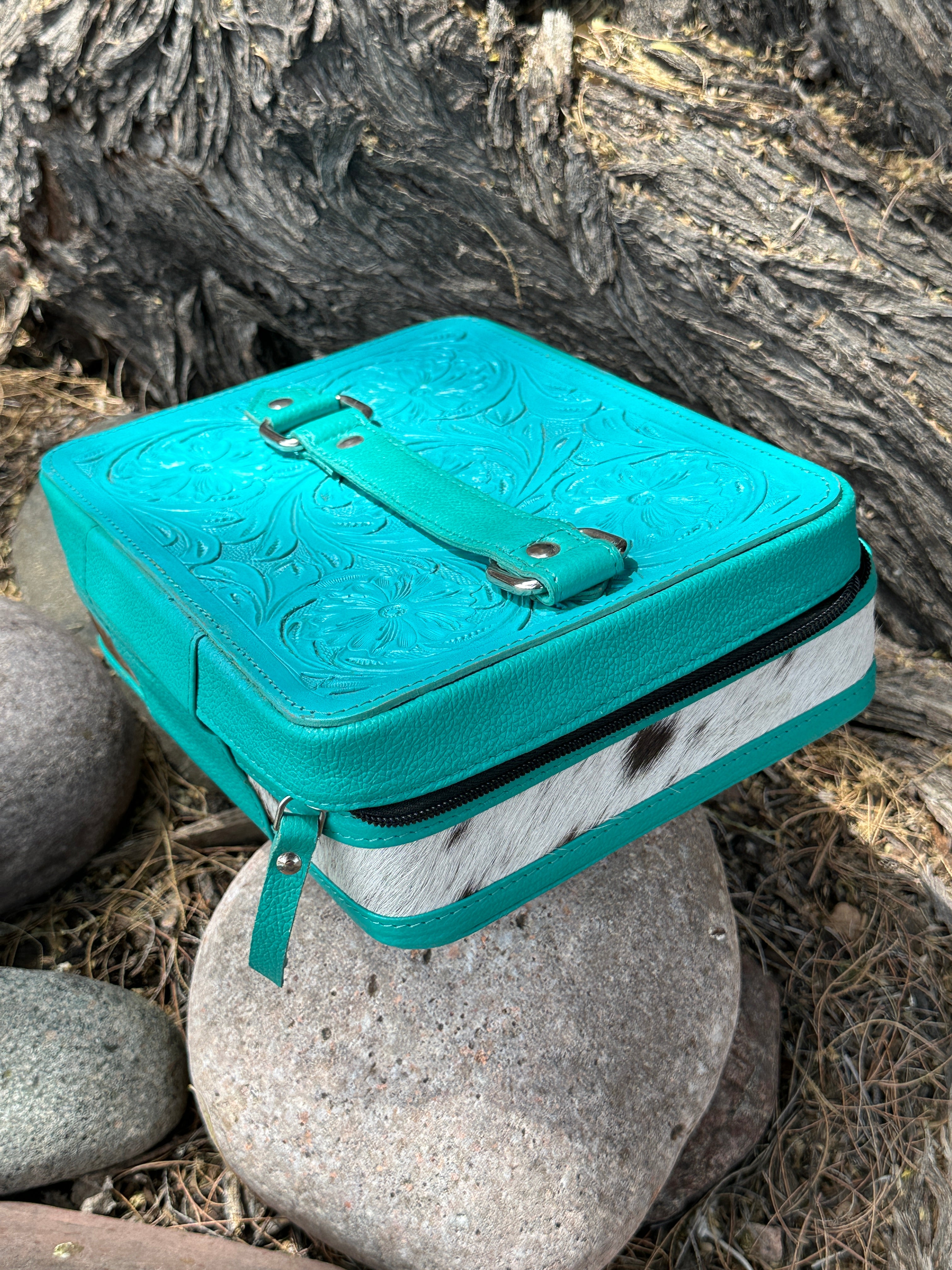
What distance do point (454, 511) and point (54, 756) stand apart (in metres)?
0.93

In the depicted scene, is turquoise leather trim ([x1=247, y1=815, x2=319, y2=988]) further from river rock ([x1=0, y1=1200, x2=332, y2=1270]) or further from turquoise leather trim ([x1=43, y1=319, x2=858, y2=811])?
river rock ([x1=0, y1=1200, x2=332, y2=1270])

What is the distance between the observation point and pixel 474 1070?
1565 mm

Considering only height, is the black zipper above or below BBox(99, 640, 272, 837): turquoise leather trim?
above

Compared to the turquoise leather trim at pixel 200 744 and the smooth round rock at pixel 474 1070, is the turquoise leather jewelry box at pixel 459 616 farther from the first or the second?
the smooth round rock at pixel 474 1070

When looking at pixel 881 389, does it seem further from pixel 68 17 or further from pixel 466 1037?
pixel 68 17

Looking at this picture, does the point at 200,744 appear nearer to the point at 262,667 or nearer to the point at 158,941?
the point at 262,667

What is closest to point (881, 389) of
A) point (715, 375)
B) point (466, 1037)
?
point (715, 375)

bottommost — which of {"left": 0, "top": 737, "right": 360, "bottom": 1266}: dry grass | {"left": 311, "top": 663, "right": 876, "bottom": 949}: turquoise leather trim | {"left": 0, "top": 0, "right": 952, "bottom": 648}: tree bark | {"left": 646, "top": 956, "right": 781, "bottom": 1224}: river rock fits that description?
{"left": 0, "top": 737, "right": 360, "bottom": 1266}: dry grass

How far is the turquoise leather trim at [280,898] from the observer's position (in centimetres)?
131

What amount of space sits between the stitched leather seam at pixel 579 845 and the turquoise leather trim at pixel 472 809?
126 mm

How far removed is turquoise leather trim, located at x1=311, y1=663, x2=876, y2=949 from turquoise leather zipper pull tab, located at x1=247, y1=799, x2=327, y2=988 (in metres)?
0.09

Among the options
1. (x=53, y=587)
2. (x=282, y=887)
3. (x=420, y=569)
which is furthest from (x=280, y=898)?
(x=53, y=587)

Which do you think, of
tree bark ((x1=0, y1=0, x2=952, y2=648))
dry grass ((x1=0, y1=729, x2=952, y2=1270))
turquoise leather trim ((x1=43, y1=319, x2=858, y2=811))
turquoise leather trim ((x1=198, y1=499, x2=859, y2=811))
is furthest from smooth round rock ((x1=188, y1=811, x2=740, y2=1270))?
tree bark ((x1=0, y1=0, x2=952, y2=648))

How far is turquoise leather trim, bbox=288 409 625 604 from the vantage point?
142 centimetres
